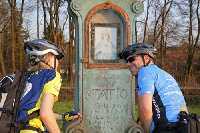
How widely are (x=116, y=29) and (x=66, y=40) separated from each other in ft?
101

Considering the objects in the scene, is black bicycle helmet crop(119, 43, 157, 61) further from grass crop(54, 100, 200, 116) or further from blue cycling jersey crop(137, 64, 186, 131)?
grass crop(54, 100, 200, 116)

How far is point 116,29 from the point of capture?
9766mm

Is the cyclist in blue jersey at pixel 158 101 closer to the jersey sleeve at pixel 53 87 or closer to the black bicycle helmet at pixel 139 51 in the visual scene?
the black bicycle helmet at pixel 139 51

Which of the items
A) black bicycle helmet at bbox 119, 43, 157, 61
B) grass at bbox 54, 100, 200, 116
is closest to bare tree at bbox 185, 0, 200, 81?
grass at bbox 54, 100, 200, 116

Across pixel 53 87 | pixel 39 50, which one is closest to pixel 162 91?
pixel 53 87

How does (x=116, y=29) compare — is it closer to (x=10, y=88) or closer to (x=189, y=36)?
(x=10, y=88)

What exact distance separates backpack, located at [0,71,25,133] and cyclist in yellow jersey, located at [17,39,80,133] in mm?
41

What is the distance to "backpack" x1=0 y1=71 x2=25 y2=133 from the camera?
13.8ft

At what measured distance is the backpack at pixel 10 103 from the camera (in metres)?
4.21

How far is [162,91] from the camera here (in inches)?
177

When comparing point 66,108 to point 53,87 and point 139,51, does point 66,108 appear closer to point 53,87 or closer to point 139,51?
point 139,51

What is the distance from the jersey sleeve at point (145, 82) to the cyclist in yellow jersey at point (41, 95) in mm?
680

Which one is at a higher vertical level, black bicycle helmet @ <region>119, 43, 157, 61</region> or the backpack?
black bicycle helmet @ <region>119, 43, 157, 61</region>

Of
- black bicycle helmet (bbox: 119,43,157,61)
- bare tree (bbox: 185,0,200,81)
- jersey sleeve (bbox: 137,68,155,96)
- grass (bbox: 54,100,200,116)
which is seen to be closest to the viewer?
jersey sleeve (bbox: 137,68,155,96)
